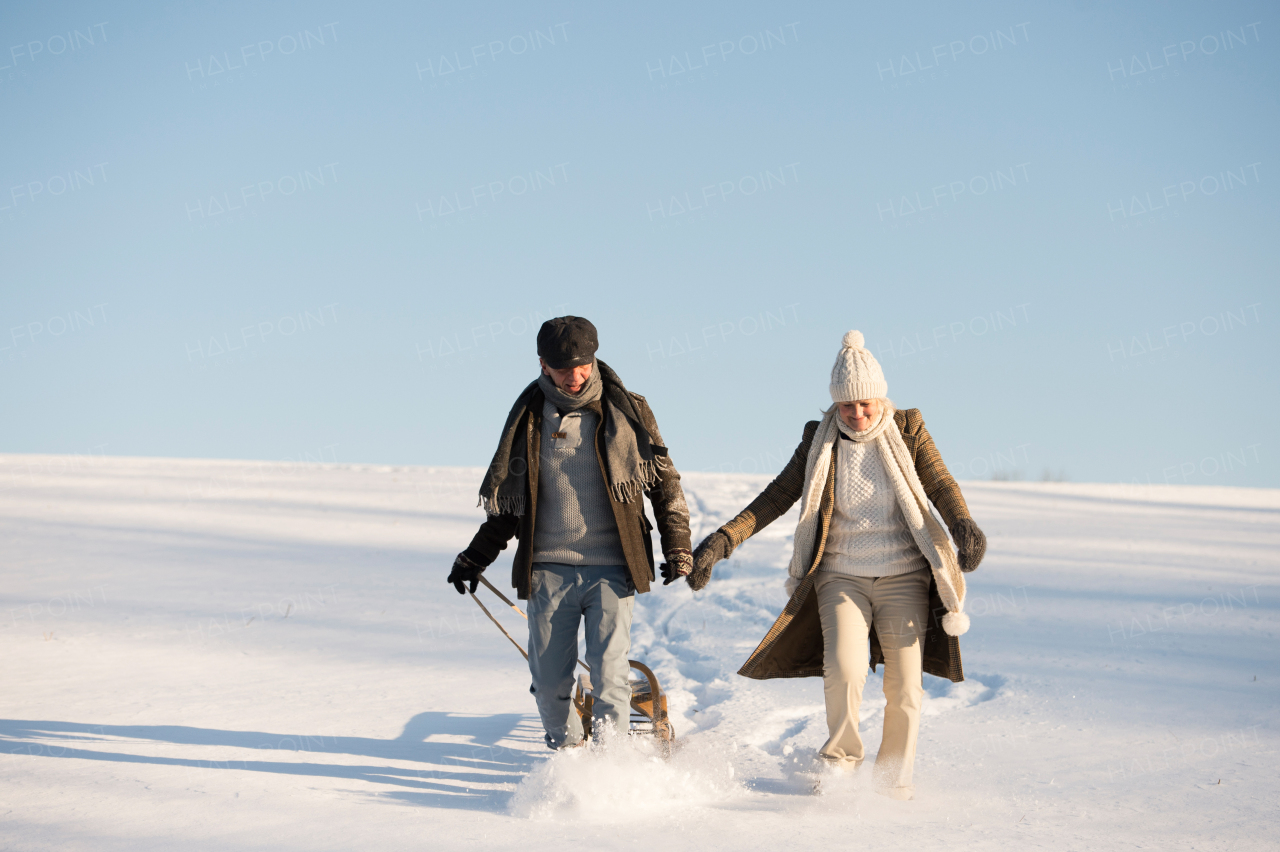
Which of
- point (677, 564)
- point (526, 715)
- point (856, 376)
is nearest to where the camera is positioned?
point (856, 376)

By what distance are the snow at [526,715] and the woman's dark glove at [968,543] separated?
3.09ft

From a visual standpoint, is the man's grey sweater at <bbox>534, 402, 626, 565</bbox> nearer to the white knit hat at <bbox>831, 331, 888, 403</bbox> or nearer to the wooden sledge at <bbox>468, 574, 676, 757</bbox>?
the wooden sledge at <bbox>468, 574, 676, 757</bbox>

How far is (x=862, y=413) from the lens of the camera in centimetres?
407

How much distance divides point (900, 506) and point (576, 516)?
133cm

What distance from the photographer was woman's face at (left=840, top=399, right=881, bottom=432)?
4.07 meters

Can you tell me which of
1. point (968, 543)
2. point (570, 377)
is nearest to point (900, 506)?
point (968, 543)

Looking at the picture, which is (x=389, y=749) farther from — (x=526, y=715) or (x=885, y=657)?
(x=885, y=657)

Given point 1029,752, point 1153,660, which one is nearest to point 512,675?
point 1029,752

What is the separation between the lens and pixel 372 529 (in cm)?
1316

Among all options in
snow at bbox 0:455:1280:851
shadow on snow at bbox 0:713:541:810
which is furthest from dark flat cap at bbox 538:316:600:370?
shadow on snow at bbox 0:713:541:810

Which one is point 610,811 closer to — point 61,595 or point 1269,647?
point 1269,647

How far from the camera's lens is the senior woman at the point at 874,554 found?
3.99 metres

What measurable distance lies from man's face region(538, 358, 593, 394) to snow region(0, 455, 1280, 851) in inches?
58.3

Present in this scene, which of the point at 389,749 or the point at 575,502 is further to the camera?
the point at 389,749
